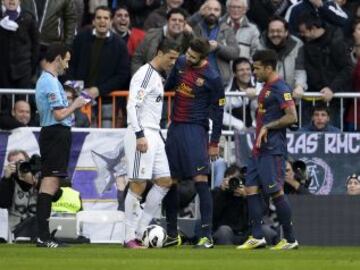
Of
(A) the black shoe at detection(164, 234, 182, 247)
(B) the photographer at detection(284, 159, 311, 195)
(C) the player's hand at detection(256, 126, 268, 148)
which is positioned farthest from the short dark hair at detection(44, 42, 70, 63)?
(B) the photographer at detection(284, 159, 311, 195)

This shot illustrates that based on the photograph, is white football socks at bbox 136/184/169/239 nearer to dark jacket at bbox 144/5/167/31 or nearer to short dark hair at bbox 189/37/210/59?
short dark hair at bbox 189/37/210/59

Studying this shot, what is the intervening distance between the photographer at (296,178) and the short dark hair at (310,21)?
3.00m

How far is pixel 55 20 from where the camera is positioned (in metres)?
23.0

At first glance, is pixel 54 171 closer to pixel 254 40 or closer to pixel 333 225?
pixel 333 225

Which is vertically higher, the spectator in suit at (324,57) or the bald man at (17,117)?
the spectator in suit at (324,57)

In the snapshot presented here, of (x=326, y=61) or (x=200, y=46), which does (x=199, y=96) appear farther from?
(x=326, y=61)

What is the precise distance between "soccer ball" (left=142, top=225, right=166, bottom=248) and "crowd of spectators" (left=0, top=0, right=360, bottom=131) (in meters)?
4.03

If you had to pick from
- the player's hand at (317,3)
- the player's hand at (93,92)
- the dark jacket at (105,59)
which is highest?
the player's hand at (317,3)

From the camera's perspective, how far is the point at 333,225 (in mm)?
20812

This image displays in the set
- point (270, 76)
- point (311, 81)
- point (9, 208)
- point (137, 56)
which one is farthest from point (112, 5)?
point (270, 76)

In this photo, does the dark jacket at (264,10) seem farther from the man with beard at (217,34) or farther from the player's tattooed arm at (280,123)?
the player's tattooed arm at (280,123)

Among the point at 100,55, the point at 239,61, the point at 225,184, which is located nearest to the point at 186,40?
the point at 239,61

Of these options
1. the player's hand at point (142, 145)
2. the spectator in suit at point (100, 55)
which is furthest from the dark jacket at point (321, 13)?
the player's hand at point (142, 145)

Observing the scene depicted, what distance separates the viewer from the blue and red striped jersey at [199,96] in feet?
59.7
